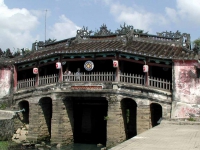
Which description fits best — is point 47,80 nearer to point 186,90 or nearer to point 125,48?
point 125,48

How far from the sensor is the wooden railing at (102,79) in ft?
53.1

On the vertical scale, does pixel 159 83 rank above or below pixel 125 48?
below

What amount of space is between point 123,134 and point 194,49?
19.1 feet

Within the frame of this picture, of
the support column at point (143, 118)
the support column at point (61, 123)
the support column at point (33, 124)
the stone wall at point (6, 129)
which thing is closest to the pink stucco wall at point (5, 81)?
the stone wall at point (6, 129)

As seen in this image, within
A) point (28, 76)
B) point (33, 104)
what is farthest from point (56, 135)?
point (28, 76)

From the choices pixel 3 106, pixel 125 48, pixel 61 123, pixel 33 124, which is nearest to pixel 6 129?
pixel 33 124

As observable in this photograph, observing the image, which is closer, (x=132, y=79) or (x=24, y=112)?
(x=132, y=79)

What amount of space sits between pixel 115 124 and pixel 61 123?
10.8ft

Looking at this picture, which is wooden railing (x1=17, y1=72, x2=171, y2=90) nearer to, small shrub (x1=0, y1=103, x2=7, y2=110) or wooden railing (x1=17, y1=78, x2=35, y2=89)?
wooden railing (x1=17, y1=78, x2=35, y2=89)

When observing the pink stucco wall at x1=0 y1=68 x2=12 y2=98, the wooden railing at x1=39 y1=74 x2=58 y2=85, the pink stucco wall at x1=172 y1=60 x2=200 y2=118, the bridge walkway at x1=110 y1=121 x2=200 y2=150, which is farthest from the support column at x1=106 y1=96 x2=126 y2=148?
A: the pink stucco wall at x1=0 y1=68 x2=12 y2=98

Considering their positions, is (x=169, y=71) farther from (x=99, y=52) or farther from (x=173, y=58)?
(x=99, y=52)

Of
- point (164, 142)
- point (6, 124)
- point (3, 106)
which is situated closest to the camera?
point (164, 142)

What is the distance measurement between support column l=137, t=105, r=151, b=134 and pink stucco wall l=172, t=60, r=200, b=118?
141 cm

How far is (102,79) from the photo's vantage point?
675 inches
